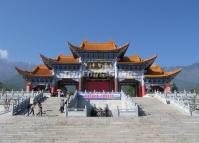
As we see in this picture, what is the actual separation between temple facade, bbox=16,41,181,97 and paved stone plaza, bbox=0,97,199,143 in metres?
22.1

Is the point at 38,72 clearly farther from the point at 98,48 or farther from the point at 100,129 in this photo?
the point at 100,129

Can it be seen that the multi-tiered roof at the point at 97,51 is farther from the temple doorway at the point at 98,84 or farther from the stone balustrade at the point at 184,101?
the stone balustrade at the point at 184,101

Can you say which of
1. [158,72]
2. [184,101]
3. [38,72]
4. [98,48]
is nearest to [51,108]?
[184,101]

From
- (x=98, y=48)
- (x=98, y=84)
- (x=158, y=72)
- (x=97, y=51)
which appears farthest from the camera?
(x=98, y=48)

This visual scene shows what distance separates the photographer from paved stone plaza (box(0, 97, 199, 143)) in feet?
53.2

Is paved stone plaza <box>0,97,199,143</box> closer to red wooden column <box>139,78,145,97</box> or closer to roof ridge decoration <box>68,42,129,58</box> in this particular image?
red wooden column <box>139,78,145,97</box>

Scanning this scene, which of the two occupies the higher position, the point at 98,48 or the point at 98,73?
the point at 98,48

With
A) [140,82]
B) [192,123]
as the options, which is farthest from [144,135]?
[140,82]

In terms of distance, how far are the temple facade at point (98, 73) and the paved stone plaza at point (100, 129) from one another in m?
22.1

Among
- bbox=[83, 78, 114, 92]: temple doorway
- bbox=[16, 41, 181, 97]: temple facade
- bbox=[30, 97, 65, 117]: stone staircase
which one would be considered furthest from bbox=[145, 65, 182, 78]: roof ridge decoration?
bbox=[30, 97, 65, 117]: stone staircase

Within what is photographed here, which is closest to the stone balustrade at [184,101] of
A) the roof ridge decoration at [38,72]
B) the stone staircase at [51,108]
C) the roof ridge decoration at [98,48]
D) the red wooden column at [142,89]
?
the red wooden column at [142,89]

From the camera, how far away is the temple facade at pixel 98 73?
42062 mm

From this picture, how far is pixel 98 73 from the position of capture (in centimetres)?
4222

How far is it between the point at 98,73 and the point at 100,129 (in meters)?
25.0
